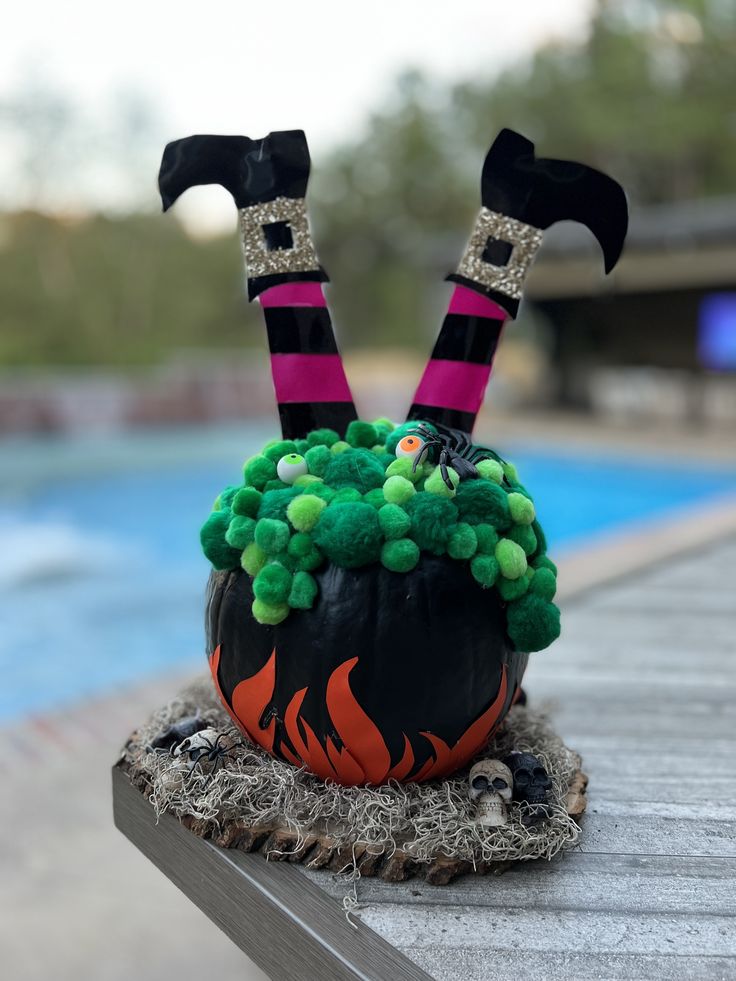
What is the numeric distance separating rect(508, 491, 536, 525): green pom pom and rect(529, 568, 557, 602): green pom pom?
85 mm

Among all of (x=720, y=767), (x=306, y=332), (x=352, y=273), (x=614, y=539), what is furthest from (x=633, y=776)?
(x=352, y=273)

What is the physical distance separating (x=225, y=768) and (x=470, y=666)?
0.42m

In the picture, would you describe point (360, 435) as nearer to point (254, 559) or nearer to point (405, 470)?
point (405, 470)

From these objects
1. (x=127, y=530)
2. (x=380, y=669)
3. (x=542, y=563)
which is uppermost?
(x=542, y=563)

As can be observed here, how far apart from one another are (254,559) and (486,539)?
0.34m

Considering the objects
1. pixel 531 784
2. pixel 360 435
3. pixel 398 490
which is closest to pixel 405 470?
pixel 398 490

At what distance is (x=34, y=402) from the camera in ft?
35.5

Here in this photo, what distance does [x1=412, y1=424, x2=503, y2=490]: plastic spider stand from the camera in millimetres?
1299

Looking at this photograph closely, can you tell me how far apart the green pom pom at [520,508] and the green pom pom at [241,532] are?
1.25ft

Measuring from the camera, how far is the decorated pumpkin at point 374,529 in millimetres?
1263

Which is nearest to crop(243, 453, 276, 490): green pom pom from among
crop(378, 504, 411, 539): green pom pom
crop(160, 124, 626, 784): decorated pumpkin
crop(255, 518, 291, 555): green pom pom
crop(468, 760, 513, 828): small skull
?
crop(160, 124, 626, 784): decorated pumpkin

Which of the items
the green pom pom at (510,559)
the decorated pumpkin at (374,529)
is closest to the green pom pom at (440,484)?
the decorated pumpkin at (374,529)

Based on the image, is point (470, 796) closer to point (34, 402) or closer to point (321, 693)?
point (321, 693)

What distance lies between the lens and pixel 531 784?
134 cm
